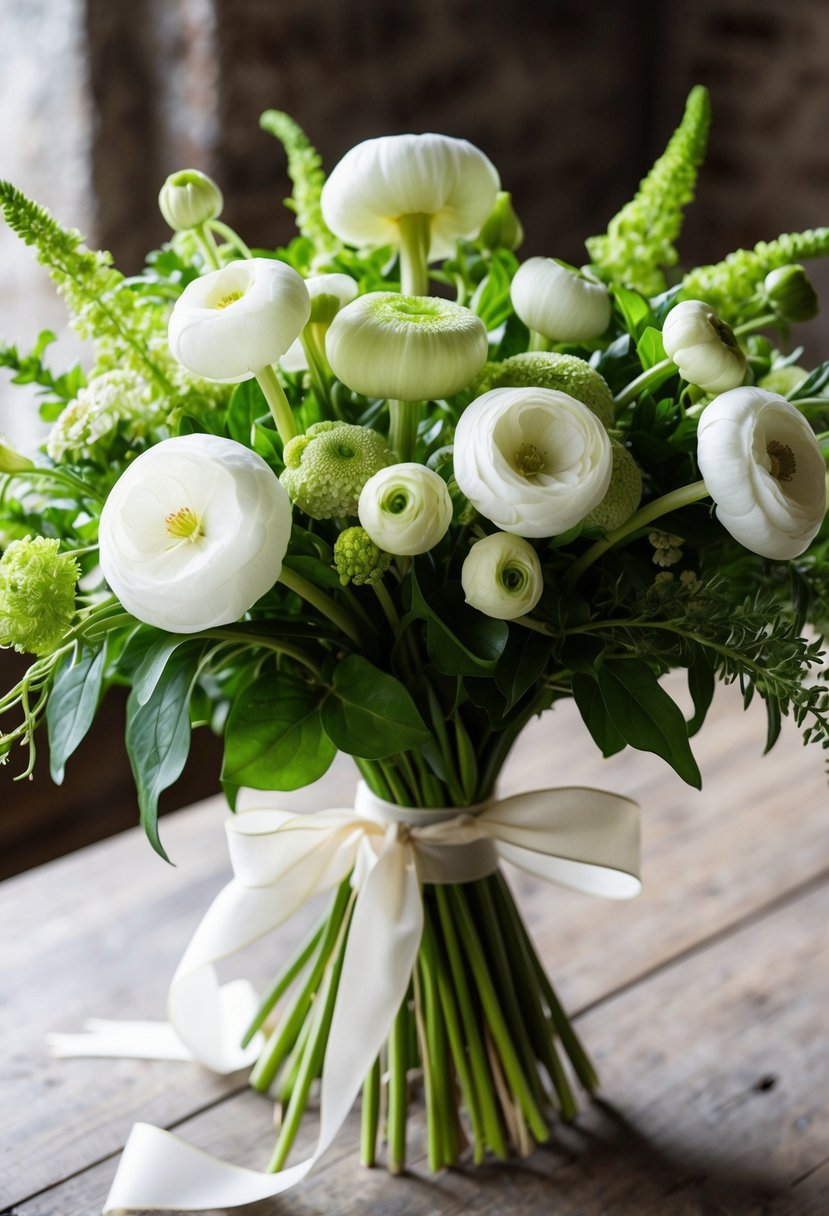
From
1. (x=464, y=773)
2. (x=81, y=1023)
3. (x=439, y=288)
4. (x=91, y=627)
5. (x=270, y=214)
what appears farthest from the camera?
(x=439, y=288)

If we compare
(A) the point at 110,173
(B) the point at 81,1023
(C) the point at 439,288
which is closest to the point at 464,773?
(B) the point at 81,1023

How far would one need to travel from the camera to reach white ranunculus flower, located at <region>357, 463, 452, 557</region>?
56 centimetres

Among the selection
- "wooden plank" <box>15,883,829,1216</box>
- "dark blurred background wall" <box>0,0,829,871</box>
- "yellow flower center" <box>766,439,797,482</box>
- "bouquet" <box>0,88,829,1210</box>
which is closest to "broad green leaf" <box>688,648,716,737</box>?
"bouquet" <box>0,88,829,1210</box>

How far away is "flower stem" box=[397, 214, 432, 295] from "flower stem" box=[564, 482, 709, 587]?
0.62 ft

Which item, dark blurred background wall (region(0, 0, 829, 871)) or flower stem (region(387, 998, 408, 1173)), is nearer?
flower stem (region(387, 998, 408, 1173))

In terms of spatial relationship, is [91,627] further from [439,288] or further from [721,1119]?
[439,288]

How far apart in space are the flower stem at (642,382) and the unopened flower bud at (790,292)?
13 cm

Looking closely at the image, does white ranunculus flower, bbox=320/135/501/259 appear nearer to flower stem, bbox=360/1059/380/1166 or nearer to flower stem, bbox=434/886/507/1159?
flower stem, bbox=434/886/507/1159

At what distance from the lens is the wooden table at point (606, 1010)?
798mm

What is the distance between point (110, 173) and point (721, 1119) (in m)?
1.66

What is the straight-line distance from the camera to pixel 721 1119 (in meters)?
0.85

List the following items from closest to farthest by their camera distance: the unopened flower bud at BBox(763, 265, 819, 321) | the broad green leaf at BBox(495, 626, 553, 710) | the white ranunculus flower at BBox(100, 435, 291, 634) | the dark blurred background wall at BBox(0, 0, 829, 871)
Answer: the white ranunculus flower at BBox(100, 435, 291, 634)
the broad green leaf at BBox(495, 626, 553, 710)
the unopened flower bud at BBox(763, 265, 819, 321)
the dark blurred background wall at BBox(0, 0, 829, 871)

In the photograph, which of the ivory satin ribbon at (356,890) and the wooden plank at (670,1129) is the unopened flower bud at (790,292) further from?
the wooden plank at (670,1129)

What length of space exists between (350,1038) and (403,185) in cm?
52
